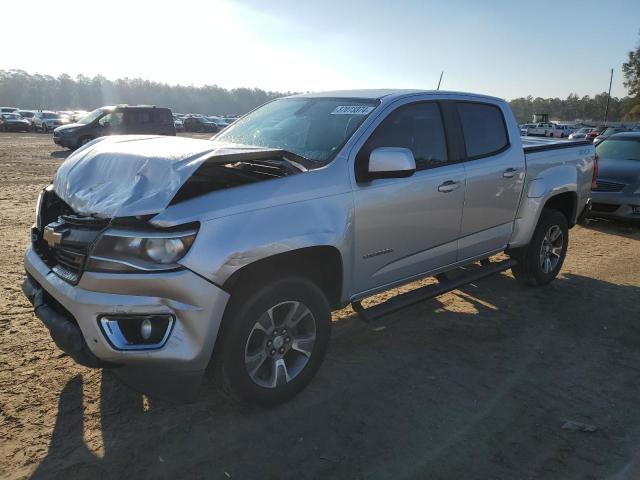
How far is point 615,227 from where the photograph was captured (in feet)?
31.3

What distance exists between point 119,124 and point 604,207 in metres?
17.2

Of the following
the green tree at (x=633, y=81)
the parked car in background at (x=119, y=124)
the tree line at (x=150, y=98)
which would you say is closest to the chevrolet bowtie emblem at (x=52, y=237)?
the parked car in background at (x=119, y=124)

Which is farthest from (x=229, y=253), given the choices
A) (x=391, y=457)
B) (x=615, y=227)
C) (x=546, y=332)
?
(x=615, y=227)

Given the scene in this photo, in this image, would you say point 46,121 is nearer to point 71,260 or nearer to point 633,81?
point 71,260

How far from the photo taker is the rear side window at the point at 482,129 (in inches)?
178

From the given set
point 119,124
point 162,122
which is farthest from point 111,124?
point 162,122

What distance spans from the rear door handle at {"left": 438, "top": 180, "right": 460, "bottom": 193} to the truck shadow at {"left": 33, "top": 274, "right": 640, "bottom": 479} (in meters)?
1.26

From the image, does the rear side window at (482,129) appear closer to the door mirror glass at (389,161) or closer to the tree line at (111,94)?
the door mirror glass at (389,161)

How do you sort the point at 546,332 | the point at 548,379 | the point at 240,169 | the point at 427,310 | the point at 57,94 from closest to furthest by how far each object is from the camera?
the point at 240,169 < the point at 548,379 < the point at 546,332 < the point at 427,310 < the point at 57,94

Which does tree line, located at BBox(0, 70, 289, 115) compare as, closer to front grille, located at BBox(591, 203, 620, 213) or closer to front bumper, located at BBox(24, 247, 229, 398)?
front grille, located at BBox(591, 203, 620, 213)

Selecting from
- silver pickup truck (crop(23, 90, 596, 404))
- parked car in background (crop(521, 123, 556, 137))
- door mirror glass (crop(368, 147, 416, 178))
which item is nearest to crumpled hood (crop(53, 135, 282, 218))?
silver pickup truck (crop(23, 90, 596, 404))

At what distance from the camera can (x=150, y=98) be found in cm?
13988

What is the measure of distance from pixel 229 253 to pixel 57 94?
463ft

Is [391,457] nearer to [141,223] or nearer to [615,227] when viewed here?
[141,223]
